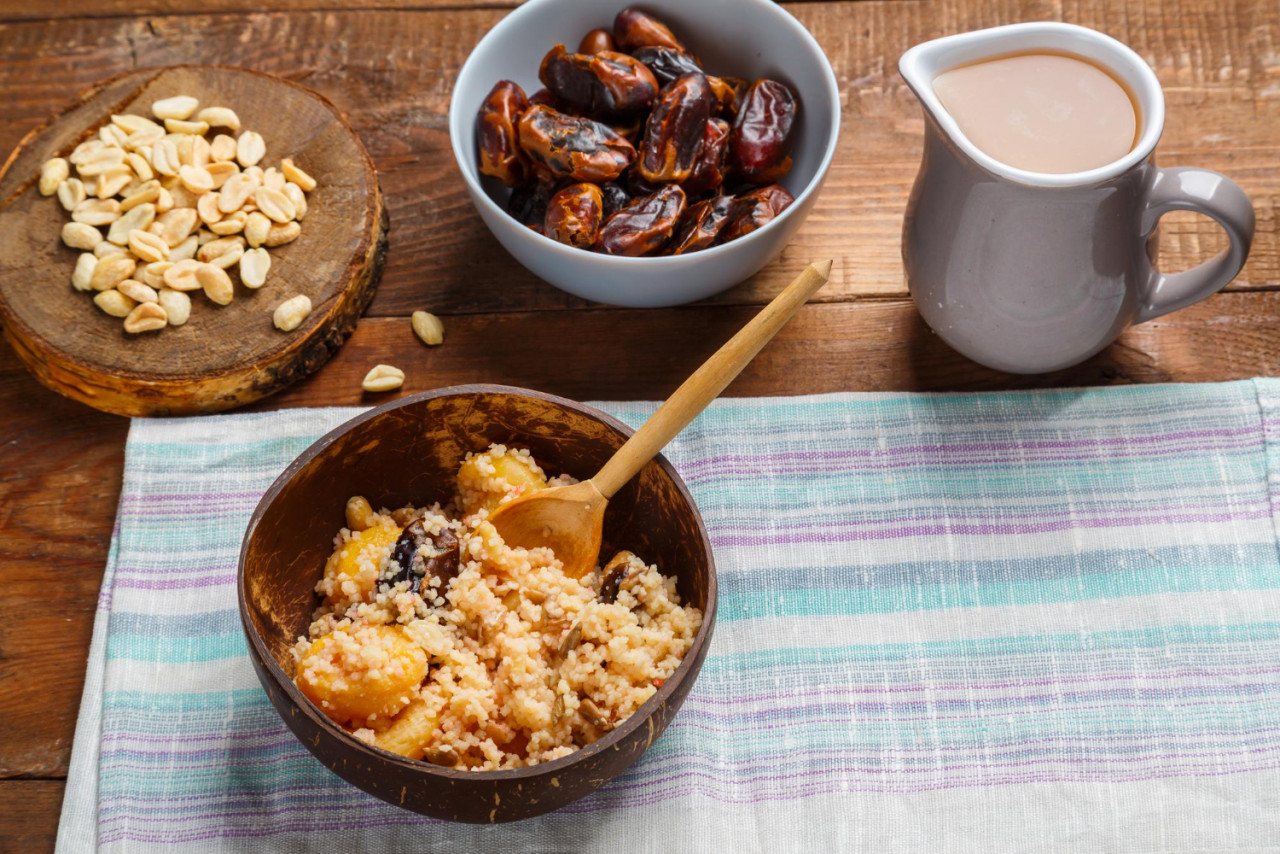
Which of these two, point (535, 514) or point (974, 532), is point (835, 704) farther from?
point (535, 514)

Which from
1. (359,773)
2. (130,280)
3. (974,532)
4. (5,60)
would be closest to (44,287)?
(130,280)

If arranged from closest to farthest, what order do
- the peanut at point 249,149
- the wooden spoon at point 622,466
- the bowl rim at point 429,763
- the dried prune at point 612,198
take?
the bowl rim at point 429,763 → the wooden spoon at point 622,466 → the dried prune at point 612,198 → the peanut at point 249,149

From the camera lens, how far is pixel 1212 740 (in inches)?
47.5

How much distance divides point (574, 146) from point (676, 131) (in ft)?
0.39

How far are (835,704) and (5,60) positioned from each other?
1426 millimetres

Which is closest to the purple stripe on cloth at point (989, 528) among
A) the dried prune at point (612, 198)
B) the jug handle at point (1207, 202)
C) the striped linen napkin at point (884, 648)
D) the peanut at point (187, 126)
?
the striped linen napkin at point (884, 648)

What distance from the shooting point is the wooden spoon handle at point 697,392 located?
1117 millimetres

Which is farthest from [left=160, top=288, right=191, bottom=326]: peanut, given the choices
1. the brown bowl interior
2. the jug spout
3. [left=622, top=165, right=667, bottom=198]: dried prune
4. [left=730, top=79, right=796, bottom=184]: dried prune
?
the jug spout

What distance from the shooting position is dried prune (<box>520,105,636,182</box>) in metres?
1.32

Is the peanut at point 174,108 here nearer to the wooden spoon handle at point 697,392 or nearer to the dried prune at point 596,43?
the dried prune at point 596,43

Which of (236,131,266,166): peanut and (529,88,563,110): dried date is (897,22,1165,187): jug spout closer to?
(529,88,563,110): dried date

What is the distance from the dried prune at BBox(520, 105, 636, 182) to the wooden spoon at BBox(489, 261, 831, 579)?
31cm

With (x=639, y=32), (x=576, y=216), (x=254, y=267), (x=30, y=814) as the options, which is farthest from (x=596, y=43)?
(x=30, y=814)

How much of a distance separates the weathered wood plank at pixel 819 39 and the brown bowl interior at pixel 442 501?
30 cm
